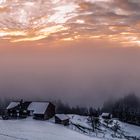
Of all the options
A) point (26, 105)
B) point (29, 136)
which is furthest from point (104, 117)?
point (29, 136)

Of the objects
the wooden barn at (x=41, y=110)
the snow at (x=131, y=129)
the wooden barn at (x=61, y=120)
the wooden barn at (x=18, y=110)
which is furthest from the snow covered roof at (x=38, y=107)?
the snow at (x=131, y=129)

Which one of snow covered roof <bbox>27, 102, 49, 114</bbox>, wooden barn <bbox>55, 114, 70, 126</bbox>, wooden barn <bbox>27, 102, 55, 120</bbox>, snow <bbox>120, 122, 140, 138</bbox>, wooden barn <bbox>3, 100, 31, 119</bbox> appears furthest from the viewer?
snow <bbox>120, 122, 140, 138</bbox>

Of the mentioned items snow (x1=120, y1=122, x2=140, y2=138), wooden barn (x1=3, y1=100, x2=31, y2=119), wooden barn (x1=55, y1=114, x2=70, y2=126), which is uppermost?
wooden barn (x1=3, y1=100, x2=31, y2=119)

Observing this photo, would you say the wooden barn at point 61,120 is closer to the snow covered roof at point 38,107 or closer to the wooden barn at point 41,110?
the wooden barn at point 41,110

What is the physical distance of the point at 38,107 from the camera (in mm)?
108000

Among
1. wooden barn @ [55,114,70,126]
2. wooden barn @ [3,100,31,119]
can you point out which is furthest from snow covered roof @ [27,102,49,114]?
wooden barn @ [55,114,70,126]

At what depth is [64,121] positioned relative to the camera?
325 ft

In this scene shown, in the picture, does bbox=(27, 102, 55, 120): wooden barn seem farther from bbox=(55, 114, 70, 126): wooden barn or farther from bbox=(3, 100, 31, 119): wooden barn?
bbox=(55, 114, 70, 126): wooden barn

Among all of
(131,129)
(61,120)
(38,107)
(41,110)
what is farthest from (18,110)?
(131,129)

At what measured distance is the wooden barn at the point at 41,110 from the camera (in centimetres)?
10338

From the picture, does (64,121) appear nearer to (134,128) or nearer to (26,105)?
(26,105)

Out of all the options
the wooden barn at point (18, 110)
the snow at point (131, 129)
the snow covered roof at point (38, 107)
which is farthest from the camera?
the snow at point (131, 129)

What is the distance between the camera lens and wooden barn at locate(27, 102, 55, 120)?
103375 mm

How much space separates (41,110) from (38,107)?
3.40m
